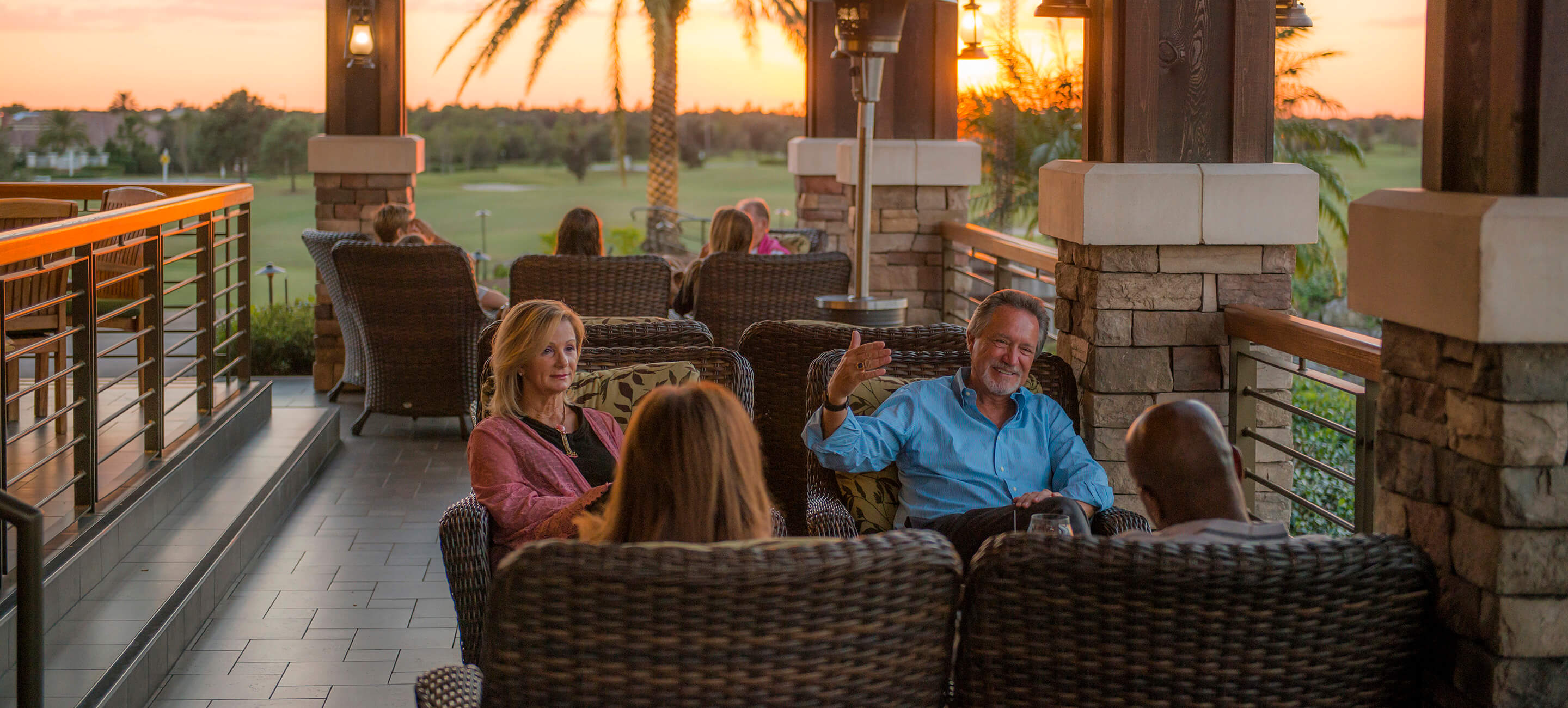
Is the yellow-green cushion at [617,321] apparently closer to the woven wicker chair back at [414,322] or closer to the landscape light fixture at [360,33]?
the woven wicker chair back at [414,322]

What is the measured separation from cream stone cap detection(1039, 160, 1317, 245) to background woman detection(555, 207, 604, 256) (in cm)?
262

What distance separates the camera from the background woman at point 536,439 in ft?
9.09

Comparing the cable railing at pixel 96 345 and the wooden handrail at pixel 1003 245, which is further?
the wooden handrail at pixel 1003 245

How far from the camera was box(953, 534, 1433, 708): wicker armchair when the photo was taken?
5.80 ft

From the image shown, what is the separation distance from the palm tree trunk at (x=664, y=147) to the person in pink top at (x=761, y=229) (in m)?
6.45

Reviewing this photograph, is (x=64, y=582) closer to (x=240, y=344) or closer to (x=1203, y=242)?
(x=240, y=344)

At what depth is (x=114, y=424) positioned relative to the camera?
502 cm

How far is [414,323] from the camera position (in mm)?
6047

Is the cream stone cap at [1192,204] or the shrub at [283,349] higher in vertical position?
the cream stone cap at [1192,204]

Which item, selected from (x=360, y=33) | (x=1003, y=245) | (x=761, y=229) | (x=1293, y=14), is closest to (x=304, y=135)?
(x=360, y=33)

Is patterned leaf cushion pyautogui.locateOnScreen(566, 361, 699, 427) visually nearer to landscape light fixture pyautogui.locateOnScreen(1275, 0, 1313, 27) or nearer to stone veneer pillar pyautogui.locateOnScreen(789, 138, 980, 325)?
landscape light fixture pyautogui.locateOnScreen(1275, 0, 1313, 27)

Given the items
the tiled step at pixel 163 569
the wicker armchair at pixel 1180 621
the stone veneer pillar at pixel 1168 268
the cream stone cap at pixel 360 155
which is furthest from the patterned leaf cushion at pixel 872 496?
the cream stone cap at pixel 360 155

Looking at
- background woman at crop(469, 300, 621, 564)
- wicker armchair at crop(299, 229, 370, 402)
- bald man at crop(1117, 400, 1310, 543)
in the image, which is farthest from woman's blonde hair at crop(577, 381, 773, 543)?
wicker armchair at crop(299, 229, 370, 402)

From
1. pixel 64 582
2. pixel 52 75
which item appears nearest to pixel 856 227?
pixel 64 582
